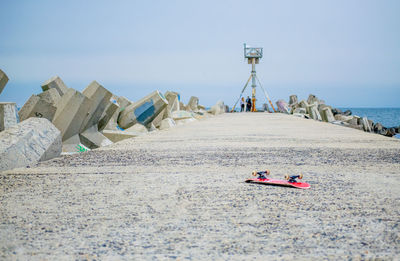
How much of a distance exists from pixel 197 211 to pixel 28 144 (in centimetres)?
212

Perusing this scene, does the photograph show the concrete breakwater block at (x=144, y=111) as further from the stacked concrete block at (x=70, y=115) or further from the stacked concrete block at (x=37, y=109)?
the stacked concrete block at (x=37, y=109)

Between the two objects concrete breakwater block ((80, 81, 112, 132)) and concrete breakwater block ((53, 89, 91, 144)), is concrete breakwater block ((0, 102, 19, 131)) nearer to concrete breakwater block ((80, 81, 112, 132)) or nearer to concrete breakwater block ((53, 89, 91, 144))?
concrete breakwater block ((53, 89, 91, 144))

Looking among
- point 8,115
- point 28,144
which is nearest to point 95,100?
point 8,115

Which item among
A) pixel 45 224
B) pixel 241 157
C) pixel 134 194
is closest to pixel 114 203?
pixel 134 194

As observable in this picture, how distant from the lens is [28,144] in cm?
327

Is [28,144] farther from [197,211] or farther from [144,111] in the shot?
[144,111]

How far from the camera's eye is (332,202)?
1934mm

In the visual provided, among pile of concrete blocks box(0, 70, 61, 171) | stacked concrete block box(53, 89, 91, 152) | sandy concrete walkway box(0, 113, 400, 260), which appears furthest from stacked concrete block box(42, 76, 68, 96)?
sandy concrete walkway box(0, 113, 400, 260)

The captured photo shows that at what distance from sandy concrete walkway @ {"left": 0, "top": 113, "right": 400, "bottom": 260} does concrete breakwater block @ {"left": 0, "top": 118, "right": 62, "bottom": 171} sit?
0.15 meters

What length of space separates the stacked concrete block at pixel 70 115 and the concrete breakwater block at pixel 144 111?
11.5 ft

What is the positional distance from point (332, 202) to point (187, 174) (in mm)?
1096

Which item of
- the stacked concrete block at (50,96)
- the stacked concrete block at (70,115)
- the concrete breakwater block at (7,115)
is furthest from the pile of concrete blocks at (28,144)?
the stacked concrete block at (50,96)

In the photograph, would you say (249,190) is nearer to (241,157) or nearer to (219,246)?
(219,246)

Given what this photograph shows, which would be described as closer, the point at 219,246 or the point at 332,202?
the point at 219,246
